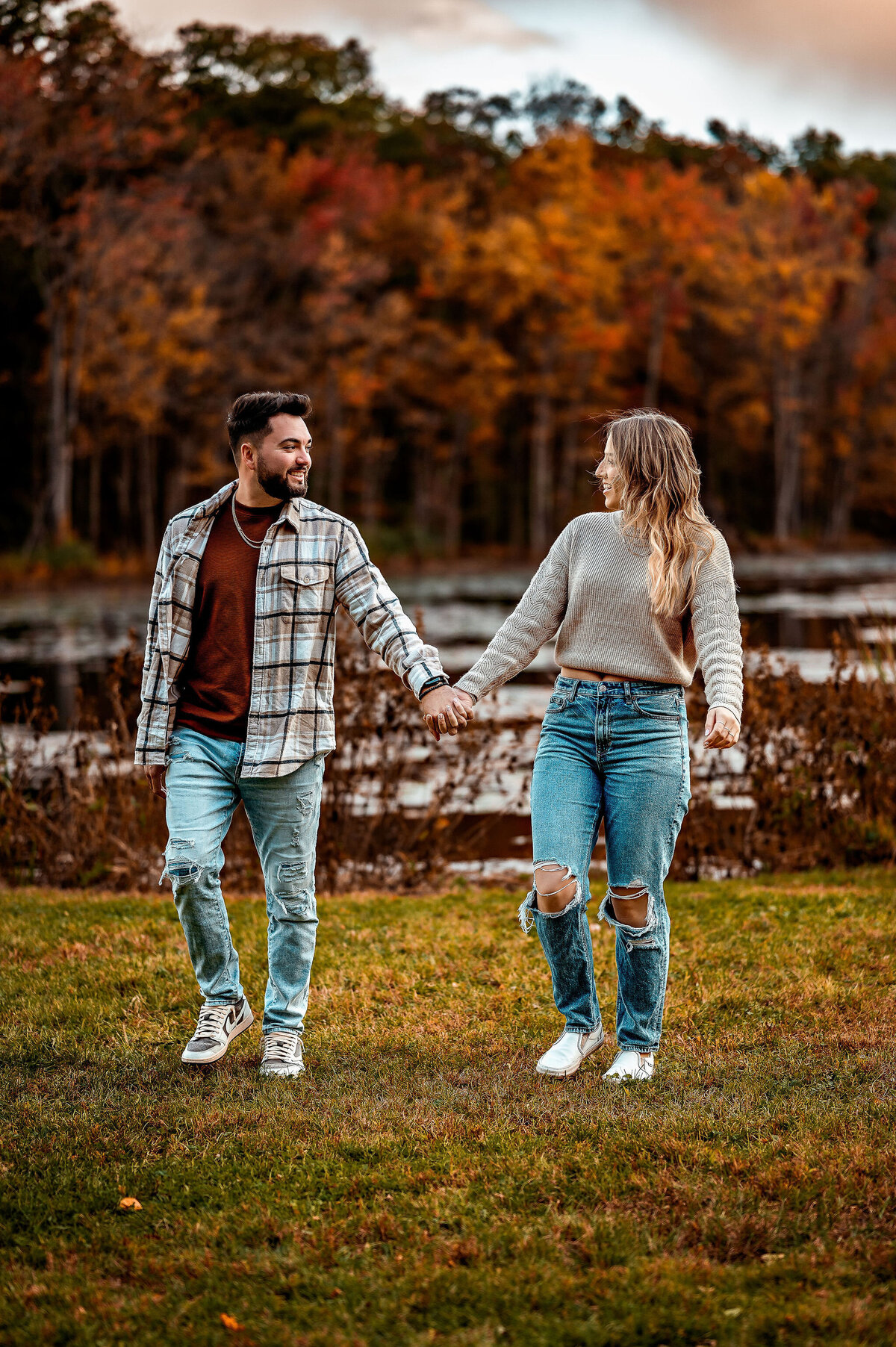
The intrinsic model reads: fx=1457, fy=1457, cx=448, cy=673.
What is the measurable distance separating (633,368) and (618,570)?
56.8 meters

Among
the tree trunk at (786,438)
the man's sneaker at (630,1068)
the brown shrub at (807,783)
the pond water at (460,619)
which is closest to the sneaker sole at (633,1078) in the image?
the man's sneaker at (630,1068)

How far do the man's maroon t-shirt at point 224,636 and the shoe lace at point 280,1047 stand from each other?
39.3 inches

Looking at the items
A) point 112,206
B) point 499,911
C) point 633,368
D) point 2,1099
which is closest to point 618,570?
point 2,1099

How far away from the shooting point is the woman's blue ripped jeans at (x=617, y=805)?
4.52 metres

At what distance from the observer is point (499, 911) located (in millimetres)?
7270

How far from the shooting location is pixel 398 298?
4519 centimetres

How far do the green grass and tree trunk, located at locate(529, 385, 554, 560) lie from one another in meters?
43.7

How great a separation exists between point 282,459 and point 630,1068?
2.26m

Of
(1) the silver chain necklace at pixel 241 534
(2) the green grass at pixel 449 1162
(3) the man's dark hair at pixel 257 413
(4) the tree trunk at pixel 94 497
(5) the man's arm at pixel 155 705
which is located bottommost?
(2) the green grass at pixel 449 1162

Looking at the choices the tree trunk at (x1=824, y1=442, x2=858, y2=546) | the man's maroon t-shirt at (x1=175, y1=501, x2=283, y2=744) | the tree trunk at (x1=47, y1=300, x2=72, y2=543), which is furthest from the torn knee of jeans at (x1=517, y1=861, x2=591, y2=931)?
the tree trunk at (x1=824, y1=442, x2=858, y2=546)

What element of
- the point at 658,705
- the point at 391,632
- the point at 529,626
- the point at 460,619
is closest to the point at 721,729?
the point at 658,705

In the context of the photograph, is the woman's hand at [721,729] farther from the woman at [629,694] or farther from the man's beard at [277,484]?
the man's beard at [277,484]

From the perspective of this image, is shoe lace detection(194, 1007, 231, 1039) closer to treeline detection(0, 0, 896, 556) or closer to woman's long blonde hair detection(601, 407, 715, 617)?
woman's long blonde hair detection(601, 407, 715, 617)

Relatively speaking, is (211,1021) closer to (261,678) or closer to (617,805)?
(261,678)
